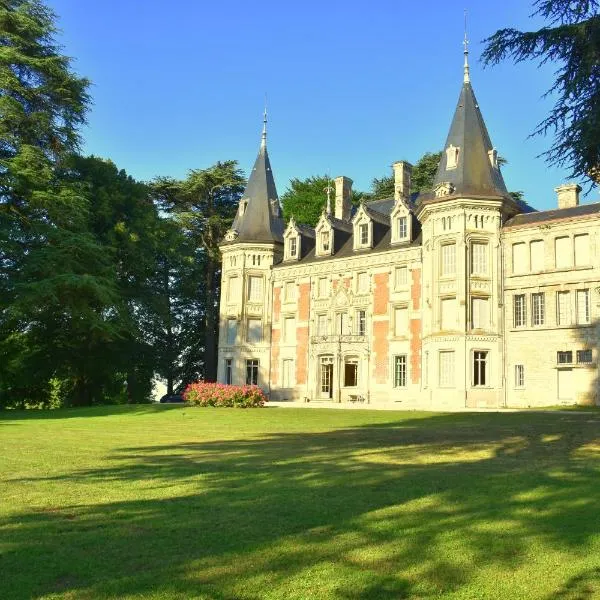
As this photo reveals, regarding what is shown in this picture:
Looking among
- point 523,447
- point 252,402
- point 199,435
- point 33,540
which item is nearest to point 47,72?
point 252,402

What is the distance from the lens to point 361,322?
4238 cm

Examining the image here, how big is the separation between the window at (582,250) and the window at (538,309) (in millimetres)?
2496

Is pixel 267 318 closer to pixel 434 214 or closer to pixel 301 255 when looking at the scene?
pixel 301 255

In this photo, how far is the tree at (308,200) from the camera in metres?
57.2

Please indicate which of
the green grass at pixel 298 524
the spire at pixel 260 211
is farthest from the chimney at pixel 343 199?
the green grass at pixel 298 524

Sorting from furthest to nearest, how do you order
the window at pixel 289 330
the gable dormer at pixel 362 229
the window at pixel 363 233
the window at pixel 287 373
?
1. the window at pixel 289 330
2. the window at pixel 287 373
3. the window at pixel 363 233
4. the gable dormer at pixel 362 229

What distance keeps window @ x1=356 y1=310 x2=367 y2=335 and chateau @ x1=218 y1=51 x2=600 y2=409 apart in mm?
61

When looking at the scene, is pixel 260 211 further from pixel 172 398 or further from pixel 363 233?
pixel 172 398

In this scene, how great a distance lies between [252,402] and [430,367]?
10.9 meters

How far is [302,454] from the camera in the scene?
467 inches

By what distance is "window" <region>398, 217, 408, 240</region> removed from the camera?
1626 inches

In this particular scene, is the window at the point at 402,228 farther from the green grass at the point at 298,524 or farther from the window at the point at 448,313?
the green grass at the point at 298,524

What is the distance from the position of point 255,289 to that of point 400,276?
35.3 feet

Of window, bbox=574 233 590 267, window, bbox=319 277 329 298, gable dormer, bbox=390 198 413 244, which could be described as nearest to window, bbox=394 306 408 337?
gable dormer, bbox=390 198 413 244
